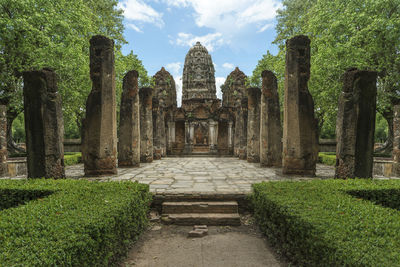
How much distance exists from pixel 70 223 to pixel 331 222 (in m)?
2.88

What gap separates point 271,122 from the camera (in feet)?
32.4

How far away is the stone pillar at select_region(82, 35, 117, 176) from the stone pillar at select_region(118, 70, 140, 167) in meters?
2.10

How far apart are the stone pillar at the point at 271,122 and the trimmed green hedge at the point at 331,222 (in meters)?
5.11

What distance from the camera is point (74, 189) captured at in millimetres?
4301

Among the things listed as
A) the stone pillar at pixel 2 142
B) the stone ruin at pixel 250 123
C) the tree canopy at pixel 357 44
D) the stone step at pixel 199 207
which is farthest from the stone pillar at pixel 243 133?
the stone pillar at pixel 2 142

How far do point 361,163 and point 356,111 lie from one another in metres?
1.26

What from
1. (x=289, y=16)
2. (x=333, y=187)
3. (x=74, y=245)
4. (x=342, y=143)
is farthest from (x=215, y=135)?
(x=74, y=245)

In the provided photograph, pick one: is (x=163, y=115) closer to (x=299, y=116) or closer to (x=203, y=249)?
(x=299, y=116)

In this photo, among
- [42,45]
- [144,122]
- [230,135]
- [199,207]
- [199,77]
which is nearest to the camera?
[199,207]

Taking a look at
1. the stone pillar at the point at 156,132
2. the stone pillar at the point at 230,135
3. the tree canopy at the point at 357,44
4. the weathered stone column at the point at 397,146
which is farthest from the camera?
the stone pillar at the point at 230,135

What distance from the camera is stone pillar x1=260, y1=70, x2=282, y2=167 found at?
9.90m

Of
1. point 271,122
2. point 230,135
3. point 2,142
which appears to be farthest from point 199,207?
point 230,135

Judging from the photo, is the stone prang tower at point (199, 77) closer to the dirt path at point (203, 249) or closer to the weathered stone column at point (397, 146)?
the weathered stone column at point (397, 146)

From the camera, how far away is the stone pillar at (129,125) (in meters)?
9.98
